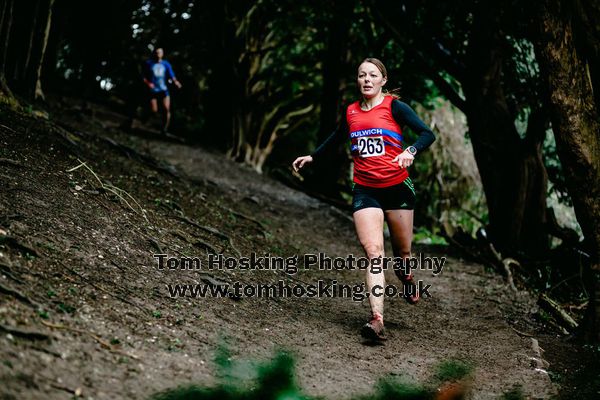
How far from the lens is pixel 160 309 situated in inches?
175

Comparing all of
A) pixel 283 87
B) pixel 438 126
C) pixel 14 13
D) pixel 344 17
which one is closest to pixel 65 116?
pixel 14 13

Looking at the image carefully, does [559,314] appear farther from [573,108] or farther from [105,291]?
[105,291]

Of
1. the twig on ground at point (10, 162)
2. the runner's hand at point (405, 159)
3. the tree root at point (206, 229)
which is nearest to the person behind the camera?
the runner's hand at point (405, 159)

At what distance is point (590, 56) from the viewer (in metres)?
5.73

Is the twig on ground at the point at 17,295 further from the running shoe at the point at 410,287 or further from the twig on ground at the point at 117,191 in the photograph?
the running shoe at the point at 410,287

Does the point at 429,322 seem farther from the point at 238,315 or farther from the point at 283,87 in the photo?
the point at 283,87

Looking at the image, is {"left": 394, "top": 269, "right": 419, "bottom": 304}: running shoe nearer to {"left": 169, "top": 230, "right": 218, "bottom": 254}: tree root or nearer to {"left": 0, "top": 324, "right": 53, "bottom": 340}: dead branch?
{"left": 169, "top": 230, "right": 218, "bottom": 254}: tree root

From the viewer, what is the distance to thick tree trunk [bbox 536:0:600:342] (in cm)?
537

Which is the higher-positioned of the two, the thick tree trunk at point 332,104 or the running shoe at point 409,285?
the thick tree trunk at point 332,104

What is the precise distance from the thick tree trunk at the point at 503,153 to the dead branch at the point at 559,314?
122 inches

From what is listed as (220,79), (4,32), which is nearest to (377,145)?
(4,32)

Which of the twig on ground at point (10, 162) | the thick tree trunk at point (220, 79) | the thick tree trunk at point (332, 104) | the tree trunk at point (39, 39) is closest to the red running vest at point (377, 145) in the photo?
the twig on ground at point (10, 162)

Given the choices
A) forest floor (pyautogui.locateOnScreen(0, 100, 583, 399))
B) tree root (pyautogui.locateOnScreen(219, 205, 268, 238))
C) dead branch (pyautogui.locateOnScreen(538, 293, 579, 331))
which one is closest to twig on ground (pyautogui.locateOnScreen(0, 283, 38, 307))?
forest floor (pyautogui.locateOnScreen(0, 100, 583, 399))

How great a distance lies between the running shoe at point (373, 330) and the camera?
15.6 ft
